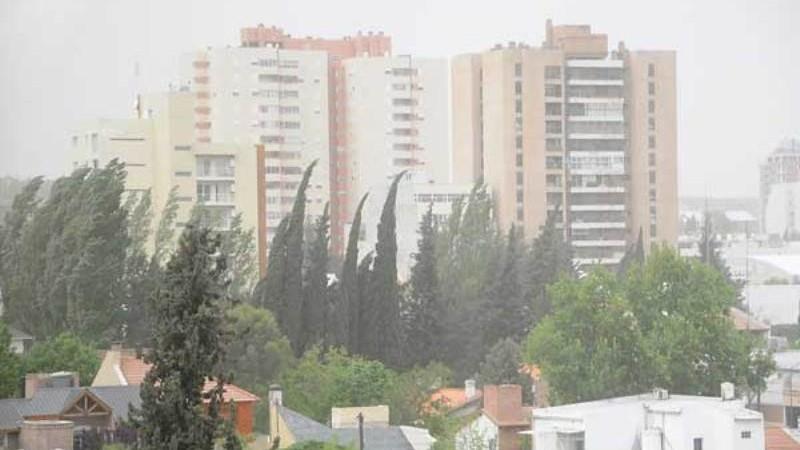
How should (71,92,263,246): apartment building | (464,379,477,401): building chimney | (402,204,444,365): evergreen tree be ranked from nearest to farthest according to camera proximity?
(464,379,477,401): building chimney, (402,204,444,365): evergreen tree, (71,92,263,246): apartment building

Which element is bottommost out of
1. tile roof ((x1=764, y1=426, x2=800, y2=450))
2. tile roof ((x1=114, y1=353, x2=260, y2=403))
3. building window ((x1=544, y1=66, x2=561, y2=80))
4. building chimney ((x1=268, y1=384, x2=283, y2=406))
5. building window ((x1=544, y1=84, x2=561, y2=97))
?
tile roof ((x1=764, y1=426, x2=800, y2=450))

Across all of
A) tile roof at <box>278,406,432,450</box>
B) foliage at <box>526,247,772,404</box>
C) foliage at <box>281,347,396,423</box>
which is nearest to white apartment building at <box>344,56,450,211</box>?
foliage at <box>526,247,772,404</box>

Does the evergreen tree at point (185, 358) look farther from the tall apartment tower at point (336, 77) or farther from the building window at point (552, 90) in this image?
the building window at point (552, 90)

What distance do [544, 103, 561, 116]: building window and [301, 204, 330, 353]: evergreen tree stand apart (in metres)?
6.72

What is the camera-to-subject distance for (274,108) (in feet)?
96.7

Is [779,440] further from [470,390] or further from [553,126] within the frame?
[553,126]

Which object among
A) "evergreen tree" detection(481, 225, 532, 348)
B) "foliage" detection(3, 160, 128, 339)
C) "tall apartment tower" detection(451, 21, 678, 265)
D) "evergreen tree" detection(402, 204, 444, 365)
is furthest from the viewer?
"tall apartment tower" detection(451, 21, 678, 265)

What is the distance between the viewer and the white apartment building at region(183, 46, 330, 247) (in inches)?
1114

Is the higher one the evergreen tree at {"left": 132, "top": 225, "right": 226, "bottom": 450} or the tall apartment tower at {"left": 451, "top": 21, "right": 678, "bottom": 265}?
the tall apartment tower at {"left": 451, "top": 21, "right": 678, "bottom": 265}

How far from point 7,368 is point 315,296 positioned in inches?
181

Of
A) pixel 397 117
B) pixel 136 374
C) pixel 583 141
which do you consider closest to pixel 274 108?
pixel 397 117

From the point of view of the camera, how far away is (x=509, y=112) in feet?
94.8

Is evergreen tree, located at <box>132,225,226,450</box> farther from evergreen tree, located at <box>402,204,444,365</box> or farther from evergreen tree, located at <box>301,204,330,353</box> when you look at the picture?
evergreen tree, located at <box>402,204,444,365</box>

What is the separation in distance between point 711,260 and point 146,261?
813cm
